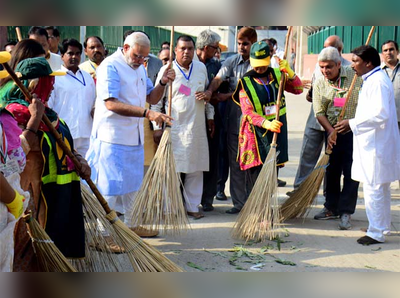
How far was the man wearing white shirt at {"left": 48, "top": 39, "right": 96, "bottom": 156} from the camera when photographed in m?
6.05

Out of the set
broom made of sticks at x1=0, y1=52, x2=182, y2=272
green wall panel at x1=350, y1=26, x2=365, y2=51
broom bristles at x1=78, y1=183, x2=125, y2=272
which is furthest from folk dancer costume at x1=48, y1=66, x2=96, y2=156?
green wall panel at x1=350, y1=26, x2=365, y2=51

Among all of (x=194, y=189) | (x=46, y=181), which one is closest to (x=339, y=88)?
(x=194, y=189)

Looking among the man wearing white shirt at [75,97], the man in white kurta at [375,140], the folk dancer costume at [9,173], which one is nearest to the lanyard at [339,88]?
the man in white kurta at [375,140]

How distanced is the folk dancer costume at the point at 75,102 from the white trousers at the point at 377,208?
2852 millimetres

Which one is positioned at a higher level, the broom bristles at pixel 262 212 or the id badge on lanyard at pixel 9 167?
the id badge on lanyard at pixel 9 167

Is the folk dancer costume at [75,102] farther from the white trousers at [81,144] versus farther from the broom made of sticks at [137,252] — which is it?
the broom made of sticks at [137,252]

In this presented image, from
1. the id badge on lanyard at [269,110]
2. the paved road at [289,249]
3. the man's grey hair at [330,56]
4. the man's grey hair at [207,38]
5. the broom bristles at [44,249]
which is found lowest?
the paved road at [289,249]

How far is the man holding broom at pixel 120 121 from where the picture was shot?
205 inches

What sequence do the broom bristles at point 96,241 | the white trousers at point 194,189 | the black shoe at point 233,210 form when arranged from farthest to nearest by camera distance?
the black shoe at point 233,210
the white trousers at point 194,189
the broom bristles at point 96,241

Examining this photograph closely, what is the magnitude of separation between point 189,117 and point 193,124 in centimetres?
9

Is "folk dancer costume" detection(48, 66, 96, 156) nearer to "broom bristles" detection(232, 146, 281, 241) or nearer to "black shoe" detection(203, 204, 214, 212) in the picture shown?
"black shoe" detection(203, 204, 214, 212)

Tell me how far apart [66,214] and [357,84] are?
3485 millimetres

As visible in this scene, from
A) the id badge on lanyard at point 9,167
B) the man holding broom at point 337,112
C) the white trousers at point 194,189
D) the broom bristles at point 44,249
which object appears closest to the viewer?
the id badge on lanyard at point 9,167

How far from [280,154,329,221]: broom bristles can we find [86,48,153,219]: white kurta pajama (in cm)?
179
